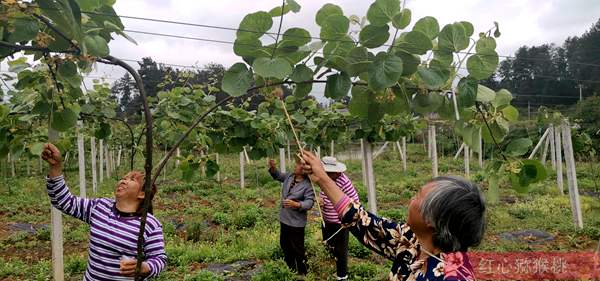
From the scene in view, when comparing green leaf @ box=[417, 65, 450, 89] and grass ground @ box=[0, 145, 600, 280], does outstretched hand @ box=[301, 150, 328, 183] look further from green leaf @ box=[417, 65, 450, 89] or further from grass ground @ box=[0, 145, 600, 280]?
grass ground @ box=[0, 145, 600, 280]

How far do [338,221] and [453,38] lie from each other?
2734mm

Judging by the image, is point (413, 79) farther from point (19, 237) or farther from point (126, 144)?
point (126, 144)

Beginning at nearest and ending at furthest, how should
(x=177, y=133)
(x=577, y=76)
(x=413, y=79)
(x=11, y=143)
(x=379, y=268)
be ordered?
(x=413, y=79)
(x=11, y=143)
(x=177, y=133)
(x=379, y=268)
(x=577, y=76)

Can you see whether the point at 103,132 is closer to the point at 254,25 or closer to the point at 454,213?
the point at 254,25

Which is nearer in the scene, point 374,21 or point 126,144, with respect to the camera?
point 374,21

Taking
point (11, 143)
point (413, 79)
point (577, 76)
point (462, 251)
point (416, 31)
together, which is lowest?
point (462, 251)

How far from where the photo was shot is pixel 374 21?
4.58 feet

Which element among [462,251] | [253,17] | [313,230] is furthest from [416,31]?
[313,230]

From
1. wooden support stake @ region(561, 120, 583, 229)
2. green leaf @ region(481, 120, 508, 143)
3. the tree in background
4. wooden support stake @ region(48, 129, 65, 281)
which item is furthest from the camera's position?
the tree in background

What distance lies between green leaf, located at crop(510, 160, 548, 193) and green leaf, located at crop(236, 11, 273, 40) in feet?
3.77

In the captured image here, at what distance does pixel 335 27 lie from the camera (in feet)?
4.68

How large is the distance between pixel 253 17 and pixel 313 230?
5.13 meters

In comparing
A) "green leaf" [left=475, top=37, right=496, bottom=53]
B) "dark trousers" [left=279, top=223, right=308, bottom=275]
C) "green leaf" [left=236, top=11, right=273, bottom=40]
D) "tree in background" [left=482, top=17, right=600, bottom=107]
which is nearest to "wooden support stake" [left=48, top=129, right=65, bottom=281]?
"dark trousers" [left=279, top=223, right=308, bottom=275]

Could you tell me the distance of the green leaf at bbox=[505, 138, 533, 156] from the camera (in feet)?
5.78
